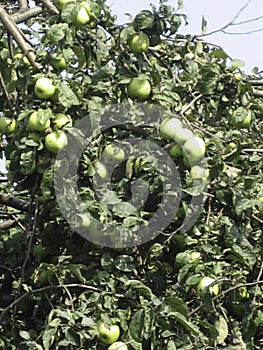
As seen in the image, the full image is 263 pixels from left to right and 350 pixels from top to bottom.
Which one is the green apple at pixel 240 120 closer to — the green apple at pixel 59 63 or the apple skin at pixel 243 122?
the apple skin at pixel 243 122

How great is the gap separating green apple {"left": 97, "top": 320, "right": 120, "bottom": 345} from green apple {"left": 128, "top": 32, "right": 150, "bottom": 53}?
71 centimetres

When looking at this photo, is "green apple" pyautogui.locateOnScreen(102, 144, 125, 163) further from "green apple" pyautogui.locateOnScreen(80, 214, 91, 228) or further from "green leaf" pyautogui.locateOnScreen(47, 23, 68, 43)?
"green leaf" pyautogui.locateOnScreen(47, 23, 68, 43)

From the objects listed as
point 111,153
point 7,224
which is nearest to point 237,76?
point 111,153

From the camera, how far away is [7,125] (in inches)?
88.4

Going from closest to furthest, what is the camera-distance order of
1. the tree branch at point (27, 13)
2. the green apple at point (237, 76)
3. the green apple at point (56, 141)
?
the green apple at point (56, 141), the green apple at point (237, 76), the tree branch at point (27, 13)

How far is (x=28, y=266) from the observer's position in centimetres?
247

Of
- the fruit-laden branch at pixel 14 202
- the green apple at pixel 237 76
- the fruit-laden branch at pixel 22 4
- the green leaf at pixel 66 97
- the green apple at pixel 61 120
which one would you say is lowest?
the fruit-laden branch at pixel 14 202

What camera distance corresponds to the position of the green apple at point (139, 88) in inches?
86.2

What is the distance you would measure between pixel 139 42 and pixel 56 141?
1.29ft

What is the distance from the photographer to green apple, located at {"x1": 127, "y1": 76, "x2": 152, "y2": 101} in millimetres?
2189

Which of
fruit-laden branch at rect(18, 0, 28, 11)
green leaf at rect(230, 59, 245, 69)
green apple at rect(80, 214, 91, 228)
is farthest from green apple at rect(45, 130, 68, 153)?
fruit-laden branch at rect(18, 0, 28, 11)

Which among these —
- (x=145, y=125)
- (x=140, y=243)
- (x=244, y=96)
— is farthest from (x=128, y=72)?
(x=140, y=243)

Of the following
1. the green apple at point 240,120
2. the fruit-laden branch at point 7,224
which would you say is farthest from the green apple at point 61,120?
the fruit-laden branch at point 7,224

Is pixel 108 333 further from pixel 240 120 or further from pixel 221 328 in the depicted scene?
pixel 240 120
